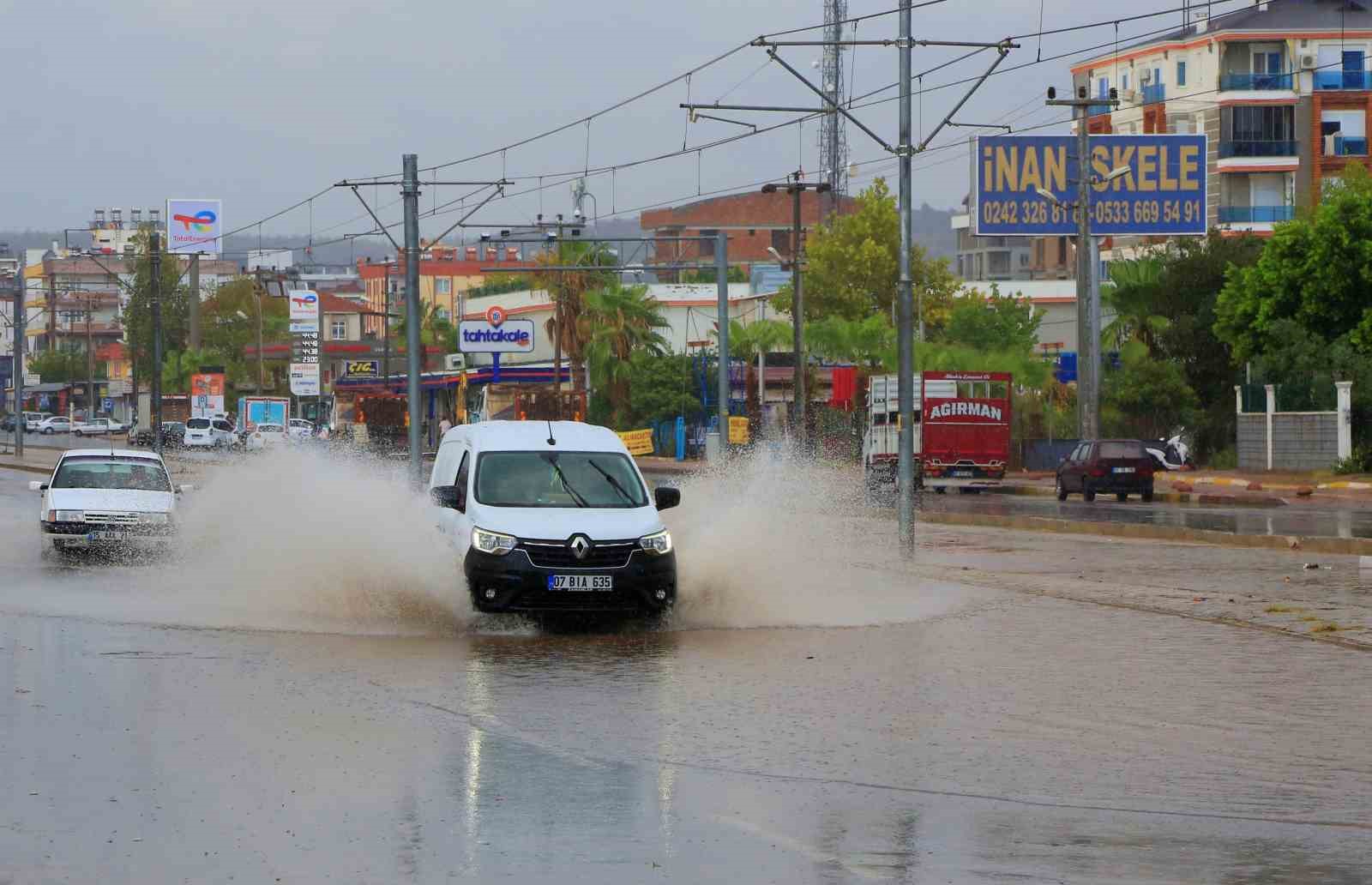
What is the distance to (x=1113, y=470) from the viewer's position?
4447 cm

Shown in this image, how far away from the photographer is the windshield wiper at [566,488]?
17.5m

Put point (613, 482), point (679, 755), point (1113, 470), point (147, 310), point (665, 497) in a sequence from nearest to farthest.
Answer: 1. point (679, 755)
2. point (665, 497)
3. point (613, 482)
4. point (1113, 470)
5. point (147, 310)

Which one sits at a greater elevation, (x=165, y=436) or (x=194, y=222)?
(x=194, y=222)

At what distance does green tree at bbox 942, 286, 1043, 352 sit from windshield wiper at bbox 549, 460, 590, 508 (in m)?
61.6

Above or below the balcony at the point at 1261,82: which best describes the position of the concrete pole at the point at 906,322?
below

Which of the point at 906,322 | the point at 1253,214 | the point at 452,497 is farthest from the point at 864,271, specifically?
the point at 452,497

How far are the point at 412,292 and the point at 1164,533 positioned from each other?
55.5 ft

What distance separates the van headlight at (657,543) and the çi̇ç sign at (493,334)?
71.6 metres

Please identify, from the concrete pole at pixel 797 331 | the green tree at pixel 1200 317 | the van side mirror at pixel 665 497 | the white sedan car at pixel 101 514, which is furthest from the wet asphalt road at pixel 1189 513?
the white sedan car at pixel 101 514

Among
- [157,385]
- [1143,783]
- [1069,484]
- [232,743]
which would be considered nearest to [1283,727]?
[1143,783]

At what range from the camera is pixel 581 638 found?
16203mm

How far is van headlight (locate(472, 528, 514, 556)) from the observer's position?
16.2 meters

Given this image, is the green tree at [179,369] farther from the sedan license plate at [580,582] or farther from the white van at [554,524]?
the sedan license plate at [580,582]

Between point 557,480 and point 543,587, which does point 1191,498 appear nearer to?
point 557,480
